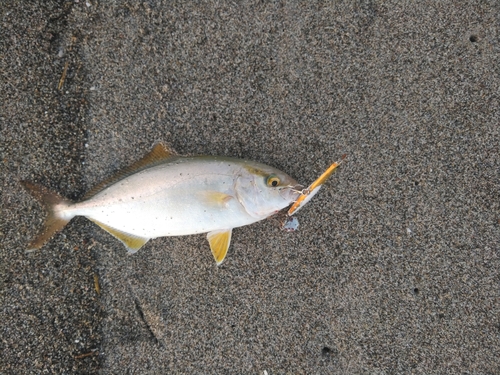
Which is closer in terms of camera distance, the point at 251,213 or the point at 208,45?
the point at 251,213

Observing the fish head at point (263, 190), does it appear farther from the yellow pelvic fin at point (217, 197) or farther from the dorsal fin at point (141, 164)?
the dorsal fin at point (141, 164)

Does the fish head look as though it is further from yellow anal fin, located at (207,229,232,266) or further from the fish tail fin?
the fish tail fin

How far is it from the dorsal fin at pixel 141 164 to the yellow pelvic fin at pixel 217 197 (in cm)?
31

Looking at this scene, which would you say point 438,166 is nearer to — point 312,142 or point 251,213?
point 312,142

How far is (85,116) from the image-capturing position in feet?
6.73

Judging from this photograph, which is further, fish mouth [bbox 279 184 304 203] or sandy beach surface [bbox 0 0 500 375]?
sandy beach surface [bbox 0 0 500 375]

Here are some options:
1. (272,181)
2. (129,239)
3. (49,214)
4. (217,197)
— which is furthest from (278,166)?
(49,214)

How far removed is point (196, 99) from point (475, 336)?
2078 millimetres

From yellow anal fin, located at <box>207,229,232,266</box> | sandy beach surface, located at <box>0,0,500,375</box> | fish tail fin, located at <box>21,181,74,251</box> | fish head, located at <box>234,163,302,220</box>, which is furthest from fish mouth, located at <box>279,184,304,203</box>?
fish tail fin, located at <box>21,181,74,251</box>

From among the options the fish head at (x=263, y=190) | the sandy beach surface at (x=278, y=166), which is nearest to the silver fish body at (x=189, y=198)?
the fish head at (x=263, y=190)

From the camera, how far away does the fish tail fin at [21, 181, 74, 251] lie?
188 centimetres

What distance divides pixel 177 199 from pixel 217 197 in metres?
0.21

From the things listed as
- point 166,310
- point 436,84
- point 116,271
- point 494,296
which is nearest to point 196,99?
point 116,271

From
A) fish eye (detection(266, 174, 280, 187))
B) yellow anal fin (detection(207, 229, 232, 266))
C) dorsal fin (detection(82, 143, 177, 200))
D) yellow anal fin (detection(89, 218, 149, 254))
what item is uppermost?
dorsal fin (detection(82, 143, 177, 200))
